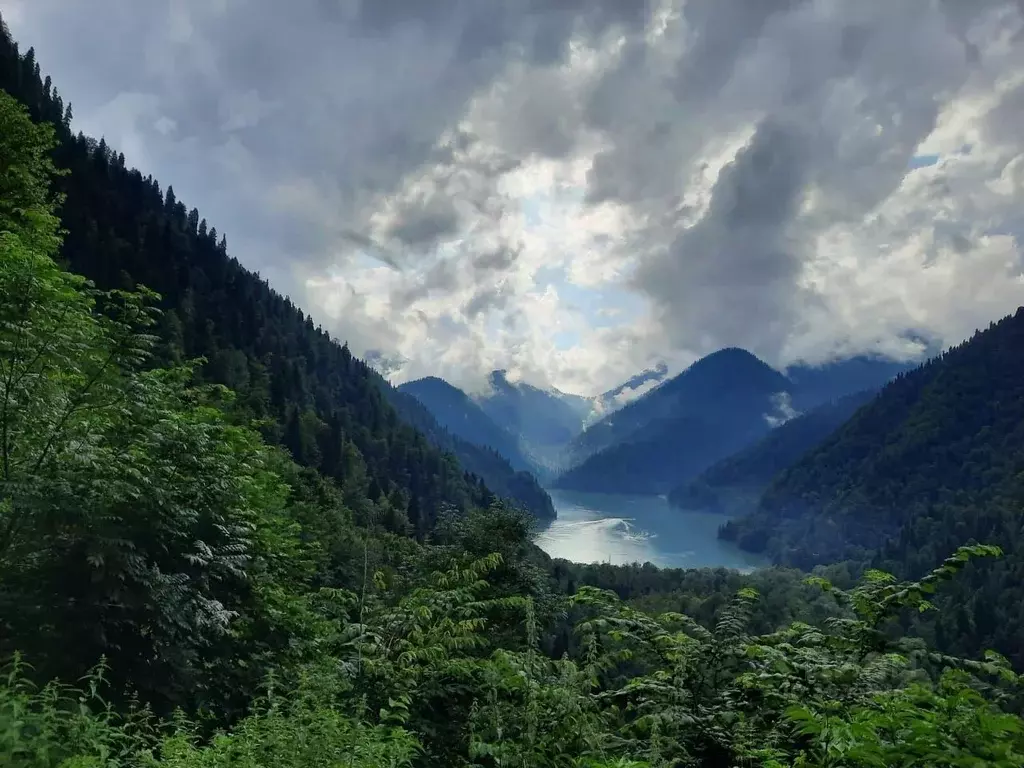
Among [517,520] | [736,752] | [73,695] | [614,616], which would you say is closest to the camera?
[736,752]

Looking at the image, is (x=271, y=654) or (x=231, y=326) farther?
(x=231, y=326)

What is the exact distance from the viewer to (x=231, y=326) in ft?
354

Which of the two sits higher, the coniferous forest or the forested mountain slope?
the forested mountain slope

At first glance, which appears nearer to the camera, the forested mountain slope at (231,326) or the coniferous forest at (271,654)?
the coniferous forest at (271,654)

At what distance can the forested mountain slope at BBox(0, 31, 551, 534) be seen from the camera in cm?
8444

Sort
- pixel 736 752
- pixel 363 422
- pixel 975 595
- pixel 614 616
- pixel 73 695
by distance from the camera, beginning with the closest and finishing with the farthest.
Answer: pixel 736 752 < pixel 73 695 < pixel 614 616 < pixel 975 595 < pixel 363 422

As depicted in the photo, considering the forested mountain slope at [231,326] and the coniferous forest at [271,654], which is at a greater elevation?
the forested mountain slope at [231,326]

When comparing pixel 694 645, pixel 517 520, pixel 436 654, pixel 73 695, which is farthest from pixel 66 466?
pixel 517 520

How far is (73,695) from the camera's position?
5918mm

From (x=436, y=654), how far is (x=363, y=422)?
134821mm

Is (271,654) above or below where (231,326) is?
below

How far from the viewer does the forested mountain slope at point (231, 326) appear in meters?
84.4

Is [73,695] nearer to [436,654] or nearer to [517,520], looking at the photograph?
[436,654]

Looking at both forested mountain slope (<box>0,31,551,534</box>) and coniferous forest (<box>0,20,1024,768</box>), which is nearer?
coniferous forest (<box>0,20,1024,768</box>)
